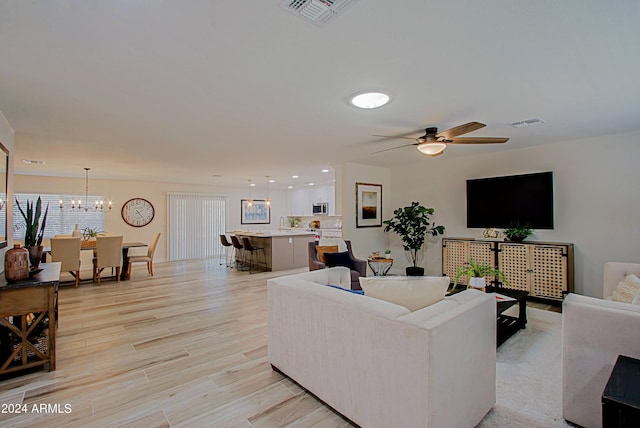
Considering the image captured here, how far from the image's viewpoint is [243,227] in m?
10.5

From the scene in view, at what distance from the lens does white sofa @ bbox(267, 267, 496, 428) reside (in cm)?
146

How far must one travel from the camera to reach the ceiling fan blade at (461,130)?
2787mm

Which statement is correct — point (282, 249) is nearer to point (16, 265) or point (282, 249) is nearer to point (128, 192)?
point (128, 192)

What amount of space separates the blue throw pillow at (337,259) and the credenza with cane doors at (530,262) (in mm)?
2092

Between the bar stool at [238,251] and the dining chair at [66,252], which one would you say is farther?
the bar stool at [238,251]

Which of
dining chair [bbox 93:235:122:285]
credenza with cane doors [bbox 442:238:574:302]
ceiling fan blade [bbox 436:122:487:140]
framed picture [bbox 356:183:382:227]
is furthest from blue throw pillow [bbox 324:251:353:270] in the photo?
dining chair [bbox 93:235:122:285]

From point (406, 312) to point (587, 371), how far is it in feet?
3.77

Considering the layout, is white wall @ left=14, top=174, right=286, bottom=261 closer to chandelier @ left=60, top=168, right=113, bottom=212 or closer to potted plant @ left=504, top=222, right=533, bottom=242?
chandelier @ left=60, top=168, right=113, bottom=212

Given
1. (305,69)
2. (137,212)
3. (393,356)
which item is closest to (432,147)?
(305,69)

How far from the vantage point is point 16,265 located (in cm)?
251

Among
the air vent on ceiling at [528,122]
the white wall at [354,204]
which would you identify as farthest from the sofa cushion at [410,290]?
the white wall at [354,204]

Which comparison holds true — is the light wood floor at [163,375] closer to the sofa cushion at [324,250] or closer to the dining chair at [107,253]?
the sofa cushion at [324,250]

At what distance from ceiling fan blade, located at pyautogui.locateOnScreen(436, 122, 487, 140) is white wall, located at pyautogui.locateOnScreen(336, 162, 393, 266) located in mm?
2602

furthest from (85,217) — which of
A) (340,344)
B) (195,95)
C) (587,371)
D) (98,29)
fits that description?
(587,371)
